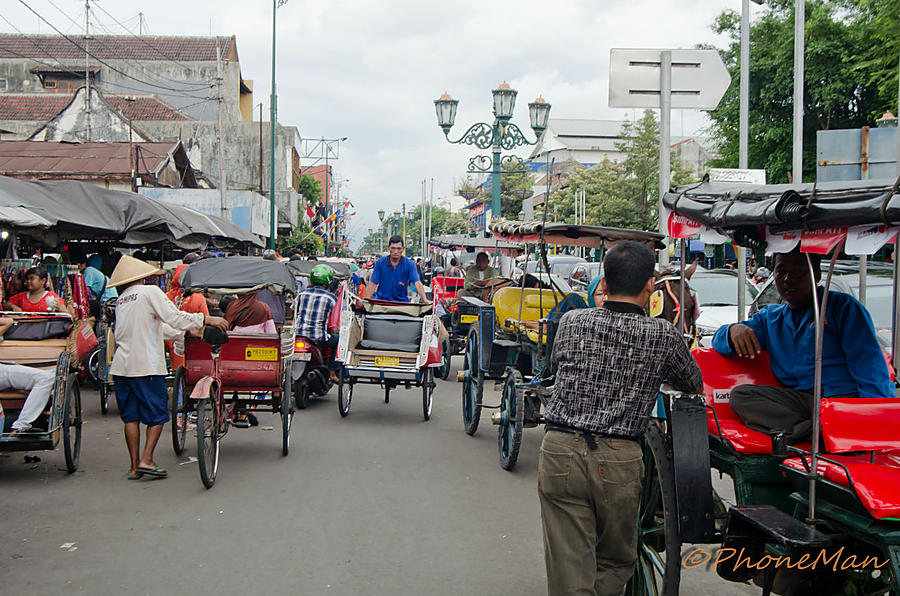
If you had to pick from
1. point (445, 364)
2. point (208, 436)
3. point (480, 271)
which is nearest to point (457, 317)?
point (445, 364)

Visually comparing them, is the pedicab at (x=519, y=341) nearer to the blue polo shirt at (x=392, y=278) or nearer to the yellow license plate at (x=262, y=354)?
the blue polo shirt at (x=392, y=278)

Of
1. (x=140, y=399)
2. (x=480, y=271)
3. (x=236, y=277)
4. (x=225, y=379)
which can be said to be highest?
(x=480, y=271)

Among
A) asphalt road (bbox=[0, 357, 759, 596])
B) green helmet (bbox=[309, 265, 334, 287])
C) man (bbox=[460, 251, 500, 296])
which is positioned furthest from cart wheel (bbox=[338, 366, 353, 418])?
man (bbox=[460, 251, 500, 296])

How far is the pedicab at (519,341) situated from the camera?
7277 mm

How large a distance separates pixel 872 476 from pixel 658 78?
5537 millimetres

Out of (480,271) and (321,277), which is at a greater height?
(480,271)

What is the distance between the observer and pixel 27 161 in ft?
87.8

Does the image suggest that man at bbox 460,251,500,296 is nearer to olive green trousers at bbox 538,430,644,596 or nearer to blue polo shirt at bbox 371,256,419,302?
blue polo shirt at bbox 371,256,419,302

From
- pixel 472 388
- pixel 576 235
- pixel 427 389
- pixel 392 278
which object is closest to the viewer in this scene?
pixel 576 235

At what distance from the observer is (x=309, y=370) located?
11.1 metres

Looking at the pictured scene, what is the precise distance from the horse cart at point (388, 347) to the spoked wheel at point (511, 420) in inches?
88.2

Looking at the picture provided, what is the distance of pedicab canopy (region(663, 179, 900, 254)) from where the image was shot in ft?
10.3

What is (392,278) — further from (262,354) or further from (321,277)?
(262,354)

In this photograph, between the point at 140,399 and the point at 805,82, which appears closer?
the point at 140,399
